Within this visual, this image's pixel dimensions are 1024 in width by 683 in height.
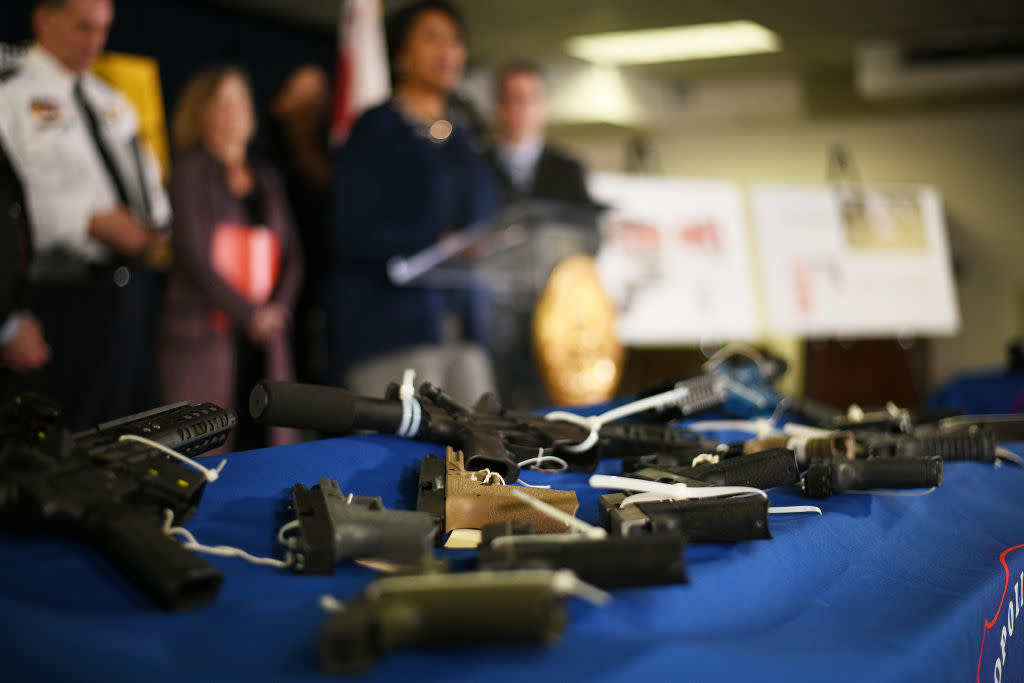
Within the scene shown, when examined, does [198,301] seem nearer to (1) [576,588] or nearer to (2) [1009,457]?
(2) [1009,457]

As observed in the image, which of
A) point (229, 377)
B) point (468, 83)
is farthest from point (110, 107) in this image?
point (468, 83)

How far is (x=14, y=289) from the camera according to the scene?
2551 mm

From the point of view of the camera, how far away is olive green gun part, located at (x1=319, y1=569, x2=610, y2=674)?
55 cm

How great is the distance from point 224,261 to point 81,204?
0.60 meters

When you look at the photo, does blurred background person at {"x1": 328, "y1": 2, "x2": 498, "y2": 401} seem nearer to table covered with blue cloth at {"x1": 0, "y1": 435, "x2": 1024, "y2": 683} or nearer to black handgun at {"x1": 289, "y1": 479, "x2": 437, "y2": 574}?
table covered with blue cloth at {"x1": 0, "y1": 435, "x2": 1024, "y2": 683}

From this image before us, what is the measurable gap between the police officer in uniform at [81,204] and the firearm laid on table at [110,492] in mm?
2319

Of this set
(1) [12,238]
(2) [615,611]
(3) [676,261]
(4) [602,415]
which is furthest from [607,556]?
(3) [676,261]

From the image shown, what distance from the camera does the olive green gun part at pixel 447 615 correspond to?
21.8 inches

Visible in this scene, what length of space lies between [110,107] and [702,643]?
3.32 metres

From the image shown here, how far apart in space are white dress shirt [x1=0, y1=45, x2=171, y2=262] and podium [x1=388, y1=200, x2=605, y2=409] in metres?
1.11

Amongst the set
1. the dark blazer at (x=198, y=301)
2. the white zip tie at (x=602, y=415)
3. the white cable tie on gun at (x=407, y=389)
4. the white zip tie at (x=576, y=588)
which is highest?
the dark blazer at (x=198, y=301)

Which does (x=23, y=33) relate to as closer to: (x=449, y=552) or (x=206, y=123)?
(x=206, y=123)

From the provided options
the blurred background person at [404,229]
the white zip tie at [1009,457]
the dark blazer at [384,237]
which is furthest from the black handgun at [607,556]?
the dark blazer at [384,237]

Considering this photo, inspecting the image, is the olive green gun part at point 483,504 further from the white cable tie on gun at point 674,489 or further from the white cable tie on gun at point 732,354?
the white cable tie on gun at point 732,354
